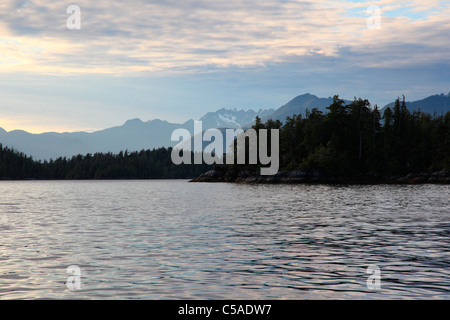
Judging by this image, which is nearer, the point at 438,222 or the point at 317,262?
the point at 317,262

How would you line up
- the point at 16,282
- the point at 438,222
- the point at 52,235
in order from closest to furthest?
the point at 16,282 → the point at 52,235 → the point at 438,222

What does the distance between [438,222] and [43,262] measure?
35.8 m

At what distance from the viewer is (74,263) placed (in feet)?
85.5

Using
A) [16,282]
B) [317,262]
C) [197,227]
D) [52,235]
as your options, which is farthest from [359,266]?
[52,235]
